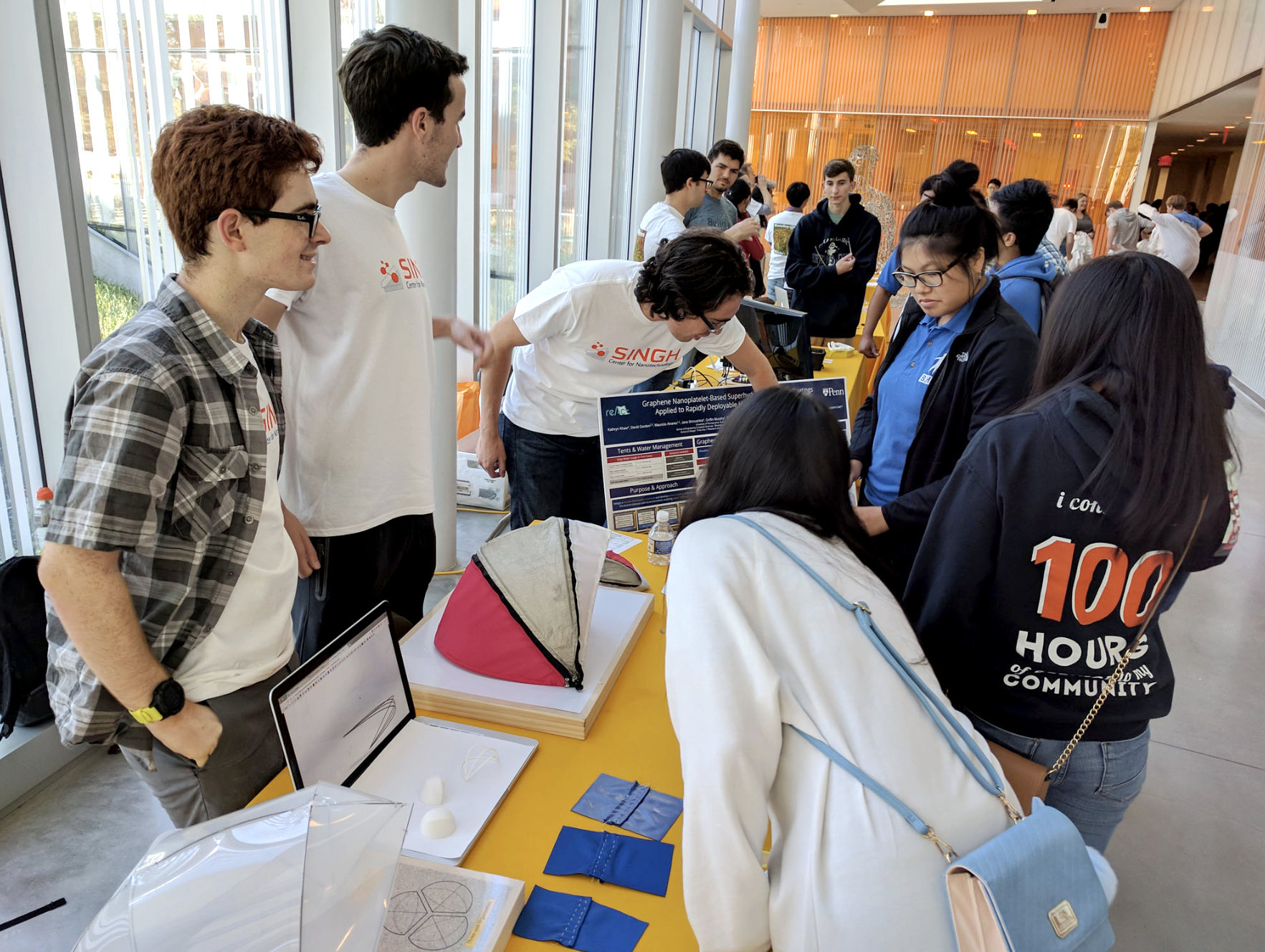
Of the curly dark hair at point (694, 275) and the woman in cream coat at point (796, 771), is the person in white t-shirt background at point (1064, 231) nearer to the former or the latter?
the curly dark hair at point (694, 275)

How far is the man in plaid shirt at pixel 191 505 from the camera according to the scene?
3.48 ft

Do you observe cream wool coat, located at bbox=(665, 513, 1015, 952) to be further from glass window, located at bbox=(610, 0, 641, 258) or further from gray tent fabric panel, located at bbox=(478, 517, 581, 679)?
glass window, located at bbox=(610, 0, 641, 258)

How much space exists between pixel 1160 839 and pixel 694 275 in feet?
7.40

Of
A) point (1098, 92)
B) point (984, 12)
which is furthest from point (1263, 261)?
point (984, 12)

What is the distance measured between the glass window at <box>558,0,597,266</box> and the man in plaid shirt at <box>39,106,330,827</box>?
4.19 meters

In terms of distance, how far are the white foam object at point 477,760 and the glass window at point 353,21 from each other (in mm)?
2478

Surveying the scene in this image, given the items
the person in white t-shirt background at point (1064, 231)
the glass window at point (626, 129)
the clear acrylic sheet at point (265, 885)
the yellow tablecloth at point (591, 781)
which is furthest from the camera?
the person in white t-shirt background at point (1064, 231)

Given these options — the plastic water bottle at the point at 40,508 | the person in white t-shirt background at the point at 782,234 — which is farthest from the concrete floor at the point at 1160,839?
the person in white t-shirt background at the point at 782,234

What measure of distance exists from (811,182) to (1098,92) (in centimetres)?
468

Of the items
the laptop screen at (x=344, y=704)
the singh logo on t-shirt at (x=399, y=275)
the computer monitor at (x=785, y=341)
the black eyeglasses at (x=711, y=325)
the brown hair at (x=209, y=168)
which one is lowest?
the laptop screen at (x=344, y=704)

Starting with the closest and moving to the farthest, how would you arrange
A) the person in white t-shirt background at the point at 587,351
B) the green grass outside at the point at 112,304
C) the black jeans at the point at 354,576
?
the black jeans at the point at 354,576, the person in white t-shirt background at the point at 587,351, the green grass outside at the point at 112,304

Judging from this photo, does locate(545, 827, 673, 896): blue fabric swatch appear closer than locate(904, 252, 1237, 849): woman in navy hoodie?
Yes

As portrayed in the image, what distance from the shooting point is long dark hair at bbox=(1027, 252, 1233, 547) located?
47.8 inches

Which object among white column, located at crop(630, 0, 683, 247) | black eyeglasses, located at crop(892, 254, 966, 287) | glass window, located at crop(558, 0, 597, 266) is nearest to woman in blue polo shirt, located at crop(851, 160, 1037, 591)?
black eyeglasses, located at crop(892, 254, 966, 287)
